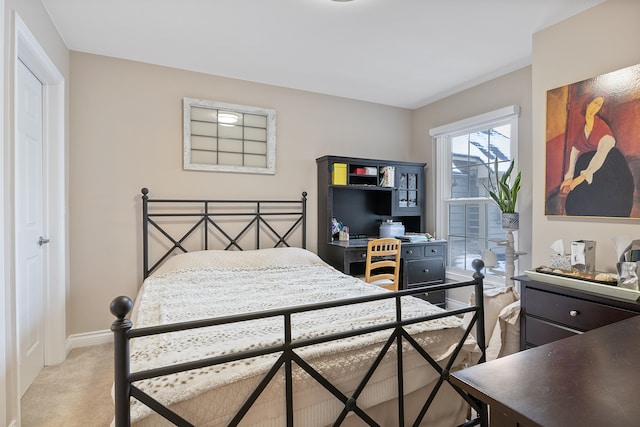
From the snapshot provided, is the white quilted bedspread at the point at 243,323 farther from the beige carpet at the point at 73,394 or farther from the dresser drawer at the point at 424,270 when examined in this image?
the dresser drawer at the point at 424,270

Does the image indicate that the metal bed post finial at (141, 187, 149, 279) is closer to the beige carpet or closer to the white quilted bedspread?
the white quilted bedspread

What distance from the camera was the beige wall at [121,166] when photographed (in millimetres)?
2885

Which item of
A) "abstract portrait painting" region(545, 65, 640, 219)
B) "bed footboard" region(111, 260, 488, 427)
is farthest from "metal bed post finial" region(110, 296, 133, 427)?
"abstract portrait painting" region(545, 65, 640, 219)

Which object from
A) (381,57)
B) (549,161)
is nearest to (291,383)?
(549,161)

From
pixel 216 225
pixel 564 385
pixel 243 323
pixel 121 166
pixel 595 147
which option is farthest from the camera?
pixel 216 225

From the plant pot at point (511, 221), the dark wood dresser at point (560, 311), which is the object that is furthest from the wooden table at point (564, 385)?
the plant pot at point (511, 221)

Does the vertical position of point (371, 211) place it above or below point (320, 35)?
below

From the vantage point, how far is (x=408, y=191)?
4.13 meters

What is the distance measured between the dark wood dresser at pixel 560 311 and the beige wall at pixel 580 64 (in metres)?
0.45

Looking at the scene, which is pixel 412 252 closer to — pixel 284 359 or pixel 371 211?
pixel 371 211

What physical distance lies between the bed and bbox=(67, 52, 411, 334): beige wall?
85 cm

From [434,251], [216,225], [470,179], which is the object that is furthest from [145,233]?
[470,179]

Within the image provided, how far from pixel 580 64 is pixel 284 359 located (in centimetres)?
263

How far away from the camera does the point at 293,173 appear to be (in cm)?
374
